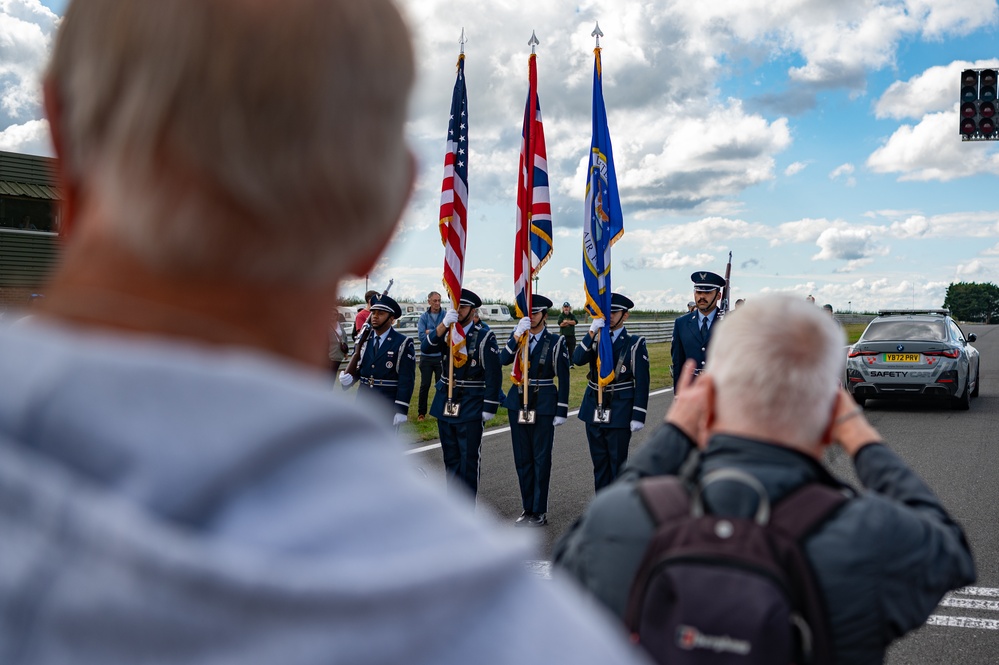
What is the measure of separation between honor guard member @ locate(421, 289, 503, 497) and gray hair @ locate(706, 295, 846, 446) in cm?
624

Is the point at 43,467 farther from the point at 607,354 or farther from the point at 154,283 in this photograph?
the point at 607,354

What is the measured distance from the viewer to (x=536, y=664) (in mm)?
493

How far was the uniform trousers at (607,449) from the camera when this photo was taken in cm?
805

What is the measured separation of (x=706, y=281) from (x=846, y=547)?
25.3 ft

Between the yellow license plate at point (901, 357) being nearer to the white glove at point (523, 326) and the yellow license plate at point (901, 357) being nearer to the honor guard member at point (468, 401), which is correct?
the white glove at point (523, 326)

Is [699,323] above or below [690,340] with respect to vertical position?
above

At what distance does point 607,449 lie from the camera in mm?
8156

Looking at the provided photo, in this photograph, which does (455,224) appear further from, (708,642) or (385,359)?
(708,642)

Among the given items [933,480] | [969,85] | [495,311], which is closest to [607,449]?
[933,480]

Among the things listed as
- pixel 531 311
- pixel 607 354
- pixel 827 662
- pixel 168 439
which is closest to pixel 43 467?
pixel 168 439

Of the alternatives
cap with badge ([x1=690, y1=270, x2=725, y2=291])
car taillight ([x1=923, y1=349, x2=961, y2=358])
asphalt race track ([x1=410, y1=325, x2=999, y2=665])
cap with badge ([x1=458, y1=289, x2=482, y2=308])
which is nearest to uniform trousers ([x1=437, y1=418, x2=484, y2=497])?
asphalt race track ([x1=410, y1=325, x2=999, y2=665])

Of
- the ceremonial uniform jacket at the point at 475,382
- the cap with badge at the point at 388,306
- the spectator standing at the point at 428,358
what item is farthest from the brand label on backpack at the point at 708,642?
the spectator standing at the point at 428,358

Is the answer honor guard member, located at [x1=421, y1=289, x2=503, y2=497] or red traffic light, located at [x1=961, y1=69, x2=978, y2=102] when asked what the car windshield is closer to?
red traffic light, located at [x1=961, y1=69, x2=978, y2=102]

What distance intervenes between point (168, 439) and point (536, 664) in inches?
9.8
